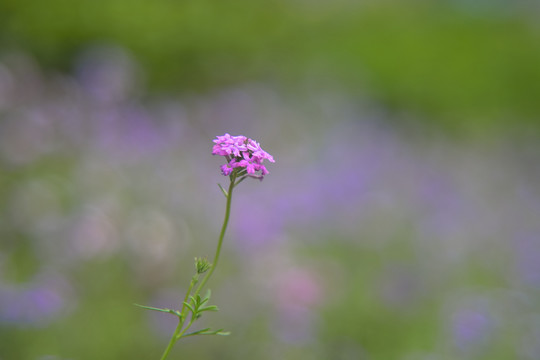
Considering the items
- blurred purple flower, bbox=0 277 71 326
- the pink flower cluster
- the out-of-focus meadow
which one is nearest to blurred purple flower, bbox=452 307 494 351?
the out-of-focus meadow

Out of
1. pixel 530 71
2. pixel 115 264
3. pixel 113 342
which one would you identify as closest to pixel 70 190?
pixel 115 264

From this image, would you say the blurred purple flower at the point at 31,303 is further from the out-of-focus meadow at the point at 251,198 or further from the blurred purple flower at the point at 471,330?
the blurred purple flower at the point at 471,330

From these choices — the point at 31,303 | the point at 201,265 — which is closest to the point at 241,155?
the point at 201,265

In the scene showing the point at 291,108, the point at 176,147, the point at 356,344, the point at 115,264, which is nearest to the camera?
the point at 356,344

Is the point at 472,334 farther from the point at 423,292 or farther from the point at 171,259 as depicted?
the point at 171,259

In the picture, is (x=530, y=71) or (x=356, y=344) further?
(x=530, y=71)

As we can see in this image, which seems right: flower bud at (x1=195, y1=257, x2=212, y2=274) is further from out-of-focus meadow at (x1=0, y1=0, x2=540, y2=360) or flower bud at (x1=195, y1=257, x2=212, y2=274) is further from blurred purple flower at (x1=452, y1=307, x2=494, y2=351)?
blurred purple flower at (x1=452, y1=307, x2=494, y2=351)

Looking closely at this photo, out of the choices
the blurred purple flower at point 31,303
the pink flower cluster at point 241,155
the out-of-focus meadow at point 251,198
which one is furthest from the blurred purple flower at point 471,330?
the pink flower cluster at point 241,155
